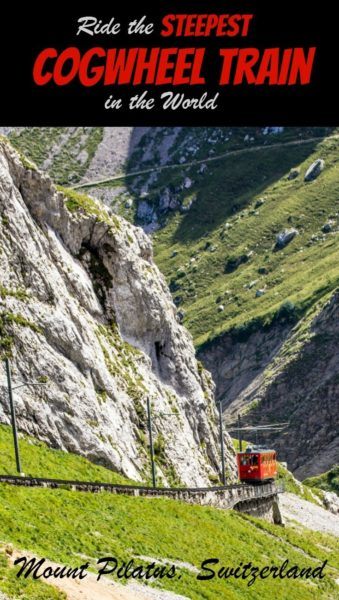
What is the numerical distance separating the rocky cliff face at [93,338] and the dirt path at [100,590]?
24.6 metres

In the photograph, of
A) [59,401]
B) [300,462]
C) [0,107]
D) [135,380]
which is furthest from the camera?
[300,462]

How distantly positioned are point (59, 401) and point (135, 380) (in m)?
16.0

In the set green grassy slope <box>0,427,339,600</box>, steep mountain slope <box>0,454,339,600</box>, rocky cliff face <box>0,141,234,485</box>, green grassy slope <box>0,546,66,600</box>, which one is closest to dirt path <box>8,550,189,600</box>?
green grassy slope <box>0,546,66,600</box>

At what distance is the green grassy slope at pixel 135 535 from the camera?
44719 mm

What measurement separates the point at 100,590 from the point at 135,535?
12.2m

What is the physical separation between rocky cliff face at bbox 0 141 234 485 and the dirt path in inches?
968

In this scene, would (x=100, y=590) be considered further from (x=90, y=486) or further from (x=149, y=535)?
(x=90, y=486)

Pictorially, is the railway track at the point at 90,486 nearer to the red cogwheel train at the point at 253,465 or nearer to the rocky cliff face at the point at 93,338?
the rocky cliff face at the point at 93,338

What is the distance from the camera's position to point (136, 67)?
50281mm

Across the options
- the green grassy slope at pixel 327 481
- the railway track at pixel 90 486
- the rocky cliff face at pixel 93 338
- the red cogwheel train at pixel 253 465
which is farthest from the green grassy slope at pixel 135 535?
the green grassy slope at pixel 327 481

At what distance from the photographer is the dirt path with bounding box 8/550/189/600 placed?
3984 cm

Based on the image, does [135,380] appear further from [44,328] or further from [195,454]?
[44,328]

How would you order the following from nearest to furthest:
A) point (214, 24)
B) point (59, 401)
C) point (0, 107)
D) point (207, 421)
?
point (214, 24) → point (0, 107) → point (59, 401) → point (207, 421)

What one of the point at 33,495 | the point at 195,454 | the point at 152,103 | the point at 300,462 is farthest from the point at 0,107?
the point at 300,462
